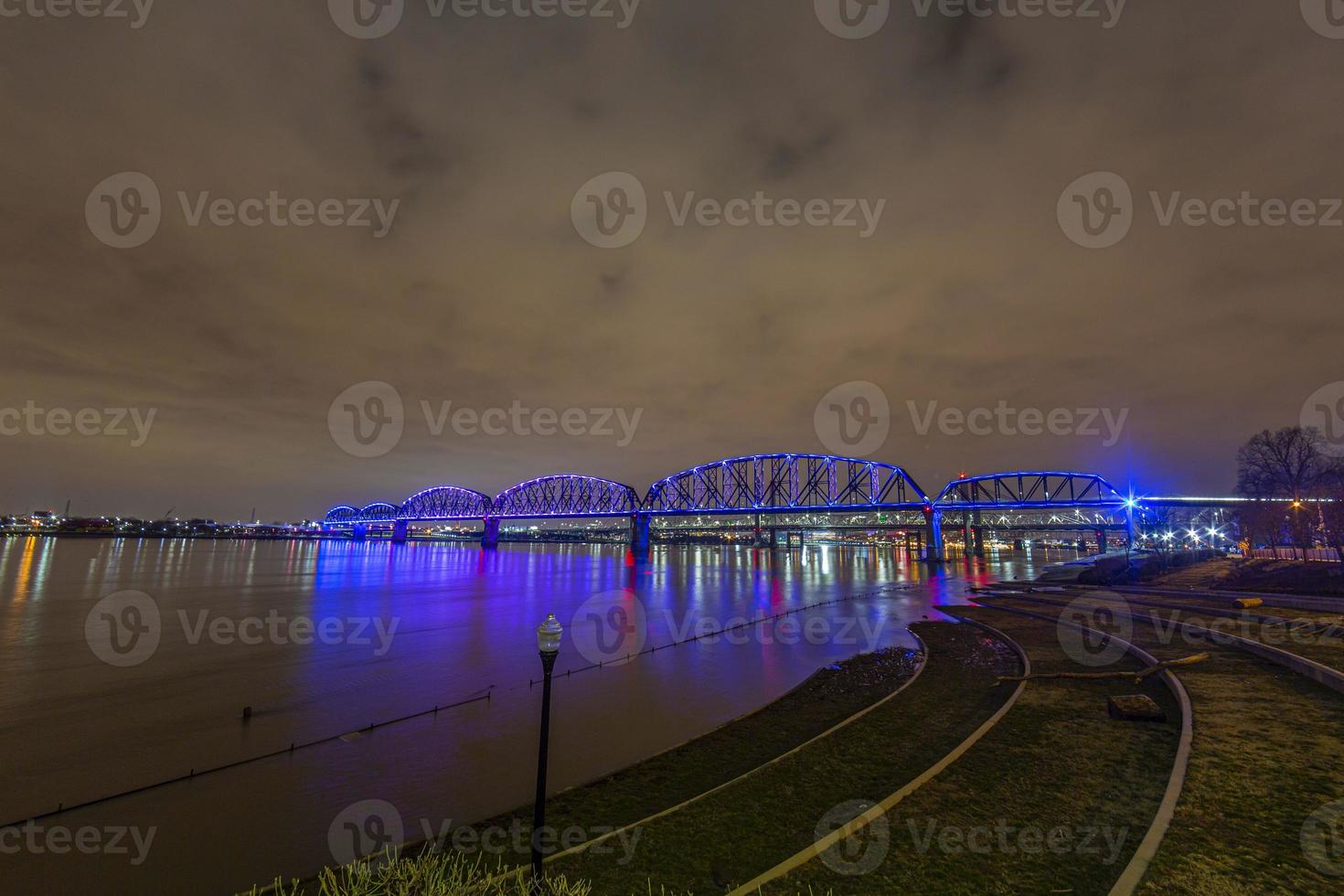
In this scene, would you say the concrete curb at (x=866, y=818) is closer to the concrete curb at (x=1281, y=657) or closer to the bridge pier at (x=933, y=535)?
the concrete curb at (x=1281, y=657)

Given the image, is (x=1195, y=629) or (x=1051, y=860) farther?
(x=1195, y=629)

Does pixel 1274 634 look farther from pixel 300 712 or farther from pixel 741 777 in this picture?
pixel 300 712

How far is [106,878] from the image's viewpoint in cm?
977

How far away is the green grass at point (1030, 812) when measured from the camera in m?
7.65

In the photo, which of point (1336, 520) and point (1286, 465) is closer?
point (1336, 520)

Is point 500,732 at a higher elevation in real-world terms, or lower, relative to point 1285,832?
lower

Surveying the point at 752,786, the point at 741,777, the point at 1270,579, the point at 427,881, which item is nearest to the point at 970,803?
the point at 752,786

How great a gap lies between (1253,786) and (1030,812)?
351 cm

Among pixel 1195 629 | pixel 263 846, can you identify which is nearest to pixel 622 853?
pixel 263 846

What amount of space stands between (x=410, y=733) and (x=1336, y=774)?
20797 millimetres

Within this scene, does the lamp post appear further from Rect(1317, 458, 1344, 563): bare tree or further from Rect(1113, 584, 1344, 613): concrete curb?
Rect(1317, 458, 1344, 563): bare tree

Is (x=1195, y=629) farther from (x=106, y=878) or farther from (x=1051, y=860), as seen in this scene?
(x=106, y=878)

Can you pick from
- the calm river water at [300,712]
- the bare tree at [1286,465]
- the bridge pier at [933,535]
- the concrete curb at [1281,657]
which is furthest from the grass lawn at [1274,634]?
the bridge pier at [933,535]

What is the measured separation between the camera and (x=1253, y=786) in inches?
352
